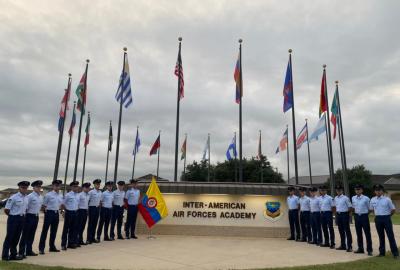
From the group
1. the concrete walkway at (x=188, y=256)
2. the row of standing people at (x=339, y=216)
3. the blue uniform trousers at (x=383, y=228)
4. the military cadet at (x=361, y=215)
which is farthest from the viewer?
the military cadet at (x=361, y=215)

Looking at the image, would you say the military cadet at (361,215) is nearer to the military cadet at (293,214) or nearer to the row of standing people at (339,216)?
the row of standing people at (339,216)

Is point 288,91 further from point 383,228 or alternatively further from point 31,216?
point 31,216

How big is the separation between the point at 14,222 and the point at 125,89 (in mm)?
11257

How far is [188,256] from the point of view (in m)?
8.57

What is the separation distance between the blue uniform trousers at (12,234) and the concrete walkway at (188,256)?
464mm

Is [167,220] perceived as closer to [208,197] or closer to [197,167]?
[208,197]

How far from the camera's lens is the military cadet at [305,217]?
39.7ft

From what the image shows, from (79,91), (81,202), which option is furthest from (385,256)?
(79,91)

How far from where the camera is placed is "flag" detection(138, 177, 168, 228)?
12625mm

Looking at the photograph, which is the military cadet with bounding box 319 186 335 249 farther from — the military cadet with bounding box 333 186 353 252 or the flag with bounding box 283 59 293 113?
the flag with bounding box 283 59 293 113

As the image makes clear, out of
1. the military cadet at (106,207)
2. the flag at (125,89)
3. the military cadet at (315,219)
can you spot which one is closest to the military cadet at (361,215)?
the military cadet at (315,219)

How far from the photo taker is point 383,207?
903 cm

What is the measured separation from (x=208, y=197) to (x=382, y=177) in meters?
75.0

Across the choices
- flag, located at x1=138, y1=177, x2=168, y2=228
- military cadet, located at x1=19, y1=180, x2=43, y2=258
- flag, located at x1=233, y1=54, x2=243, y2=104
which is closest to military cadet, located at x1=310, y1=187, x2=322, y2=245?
flag, located at x1=138, y1=177, x2=168, y2=228
